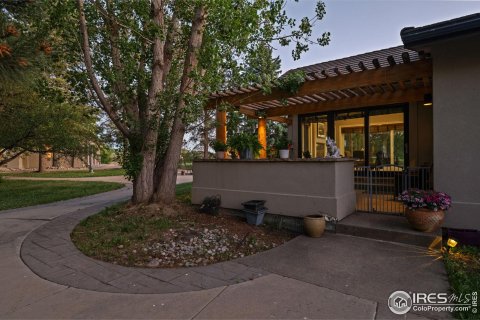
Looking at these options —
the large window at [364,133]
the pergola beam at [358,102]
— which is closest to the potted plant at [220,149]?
the large window at [364,133]

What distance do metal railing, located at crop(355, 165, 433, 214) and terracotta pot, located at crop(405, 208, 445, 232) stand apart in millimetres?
1274

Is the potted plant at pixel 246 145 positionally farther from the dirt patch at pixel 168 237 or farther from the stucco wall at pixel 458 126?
the stucco wall at pixel 458 126

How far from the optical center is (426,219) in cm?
434

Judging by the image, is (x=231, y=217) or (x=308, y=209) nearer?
(x=308, y=209)

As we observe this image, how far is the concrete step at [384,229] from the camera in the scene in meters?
4.33

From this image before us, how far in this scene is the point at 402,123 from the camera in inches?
330

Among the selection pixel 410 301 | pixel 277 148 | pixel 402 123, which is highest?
pixel 402 123

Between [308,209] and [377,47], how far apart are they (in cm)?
809

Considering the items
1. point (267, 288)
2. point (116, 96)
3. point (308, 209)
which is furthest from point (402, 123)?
point (116, 96)

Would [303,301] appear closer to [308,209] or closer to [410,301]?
[410,301]

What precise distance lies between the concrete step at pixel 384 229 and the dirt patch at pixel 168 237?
1.12 m

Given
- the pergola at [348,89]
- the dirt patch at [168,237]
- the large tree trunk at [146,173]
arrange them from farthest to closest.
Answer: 1. the large tree trunk at [146,173]
2. the pergola at [348,89]
3. the dirt patch at [168,237]

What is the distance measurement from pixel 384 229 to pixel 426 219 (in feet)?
2.10

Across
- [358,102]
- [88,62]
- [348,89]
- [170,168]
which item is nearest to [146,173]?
[170,168]
